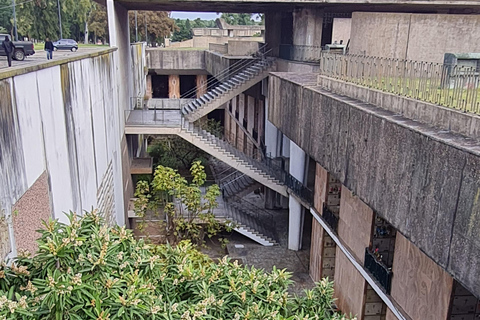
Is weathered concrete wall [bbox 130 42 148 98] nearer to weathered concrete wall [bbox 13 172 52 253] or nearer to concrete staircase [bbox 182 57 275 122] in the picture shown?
concrete staircase [bbox 182 57 275 122]

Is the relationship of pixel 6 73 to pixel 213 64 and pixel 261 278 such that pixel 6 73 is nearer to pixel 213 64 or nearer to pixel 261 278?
pixel 261 278

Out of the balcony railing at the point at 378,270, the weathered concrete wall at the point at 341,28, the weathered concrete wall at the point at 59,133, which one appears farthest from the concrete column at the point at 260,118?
the balcony railing at the point at 378,270

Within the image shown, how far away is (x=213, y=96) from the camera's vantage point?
2173 cm

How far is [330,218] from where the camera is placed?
49.9ft

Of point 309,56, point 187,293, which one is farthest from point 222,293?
point 309,56

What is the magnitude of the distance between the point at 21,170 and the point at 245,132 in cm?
2490

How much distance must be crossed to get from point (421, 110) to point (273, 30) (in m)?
17.0

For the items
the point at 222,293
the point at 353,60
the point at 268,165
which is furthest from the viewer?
the point at 268,165

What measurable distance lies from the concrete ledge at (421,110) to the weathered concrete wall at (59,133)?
277 inches

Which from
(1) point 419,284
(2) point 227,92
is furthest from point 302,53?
(1) point 419,284

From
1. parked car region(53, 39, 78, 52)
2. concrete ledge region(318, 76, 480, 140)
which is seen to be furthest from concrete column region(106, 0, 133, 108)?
concrete ledge region(318, 76, 480, 140)

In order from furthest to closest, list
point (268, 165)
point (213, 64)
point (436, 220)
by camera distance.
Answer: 1. point (213, 64)
2. point (268, 165)
3. point (436, 220)

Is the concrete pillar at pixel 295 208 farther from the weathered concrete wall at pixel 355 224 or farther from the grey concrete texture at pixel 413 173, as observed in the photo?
the grey concrete texture at pixel 413 173

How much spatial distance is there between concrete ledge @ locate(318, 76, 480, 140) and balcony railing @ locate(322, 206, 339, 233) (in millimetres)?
4700
